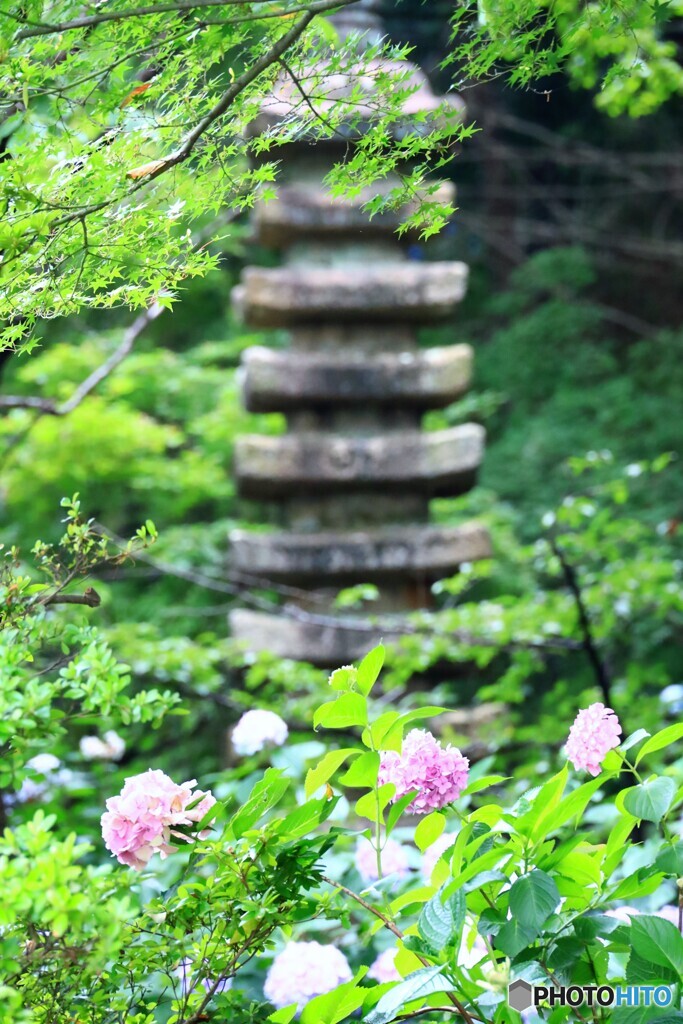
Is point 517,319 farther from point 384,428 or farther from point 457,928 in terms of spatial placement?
point 457,928

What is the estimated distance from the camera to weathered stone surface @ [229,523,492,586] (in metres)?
2.51

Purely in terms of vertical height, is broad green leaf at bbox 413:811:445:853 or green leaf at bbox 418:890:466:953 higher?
green leaf at bbox 418:890:466:953

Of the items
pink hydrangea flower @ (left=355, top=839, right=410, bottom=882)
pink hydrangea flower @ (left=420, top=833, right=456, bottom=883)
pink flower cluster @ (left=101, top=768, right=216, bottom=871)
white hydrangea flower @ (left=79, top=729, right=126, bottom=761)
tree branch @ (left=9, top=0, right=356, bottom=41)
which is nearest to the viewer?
tree branch @ (left=9, top=0, right=356, bottom=41)

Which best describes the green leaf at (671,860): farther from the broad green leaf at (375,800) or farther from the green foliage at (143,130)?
the green foliage at (143,130)

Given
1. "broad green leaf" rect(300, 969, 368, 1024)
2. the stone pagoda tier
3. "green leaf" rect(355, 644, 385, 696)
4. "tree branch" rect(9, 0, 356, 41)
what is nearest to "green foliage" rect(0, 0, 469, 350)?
"tree branch" rect(9, 0, 356, 41)

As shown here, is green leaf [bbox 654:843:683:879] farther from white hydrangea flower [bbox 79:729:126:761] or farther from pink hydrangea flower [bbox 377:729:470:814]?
white hydrangea flower [bbox 79:729:126:761]

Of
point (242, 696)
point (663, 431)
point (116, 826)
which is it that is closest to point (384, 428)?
point (242, 696)

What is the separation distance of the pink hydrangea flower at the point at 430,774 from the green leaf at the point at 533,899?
0.32 ft

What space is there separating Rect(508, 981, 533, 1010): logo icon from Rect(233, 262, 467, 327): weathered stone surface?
1932mm

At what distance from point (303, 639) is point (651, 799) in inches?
70.2

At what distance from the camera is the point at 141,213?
2.52 feet

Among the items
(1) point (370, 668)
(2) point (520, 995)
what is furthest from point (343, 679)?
(2) point (520, 995)

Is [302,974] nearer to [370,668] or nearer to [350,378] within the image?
[370,668]

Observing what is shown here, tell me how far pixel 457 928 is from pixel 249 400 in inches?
78.0
